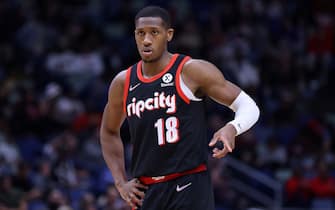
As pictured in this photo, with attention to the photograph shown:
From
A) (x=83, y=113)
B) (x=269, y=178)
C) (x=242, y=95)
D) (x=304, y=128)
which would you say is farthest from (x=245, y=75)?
(x=242, y=95)

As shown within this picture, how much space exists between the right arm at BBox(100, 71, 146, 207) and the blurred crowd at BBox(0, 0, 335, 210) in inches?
184

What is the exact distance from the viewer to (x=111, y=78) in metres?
14.2

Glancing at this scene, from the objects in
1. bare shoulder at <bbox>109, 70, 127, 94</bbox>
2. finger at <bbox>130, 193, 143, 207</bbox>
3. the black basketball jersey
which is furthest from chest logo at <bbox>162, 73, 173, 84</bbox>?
finger at <bbox>130, 193, 143, 207</bbox>

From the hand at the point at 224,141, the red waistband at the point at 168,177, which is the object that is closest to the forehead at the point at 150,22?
the hand at the point at 224,141

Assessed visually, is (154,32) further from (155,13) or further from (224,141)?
(224,141)

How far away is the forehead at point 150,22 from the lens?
538cm

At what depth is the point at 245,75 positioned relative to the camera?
52.1 ft

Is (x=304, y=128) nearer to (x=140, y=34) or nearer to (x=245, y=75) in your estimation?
(x=245, y=75)

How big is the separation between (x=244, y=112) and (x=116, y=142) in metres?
1.12

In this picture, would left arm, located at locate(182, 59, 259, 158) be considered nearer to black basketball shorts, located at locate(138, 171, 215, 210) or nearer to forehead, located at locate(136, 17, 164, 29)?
forehead, located at locate(136, 17, 164, 29)

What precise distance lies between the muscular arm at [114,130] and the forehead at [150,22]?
1.44ft

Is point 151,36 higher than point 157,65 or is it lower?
higher

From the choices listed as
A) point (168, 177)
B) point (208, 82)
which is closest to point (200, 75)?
point (208, 82)

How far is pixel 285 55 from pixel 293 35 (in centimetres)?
123
